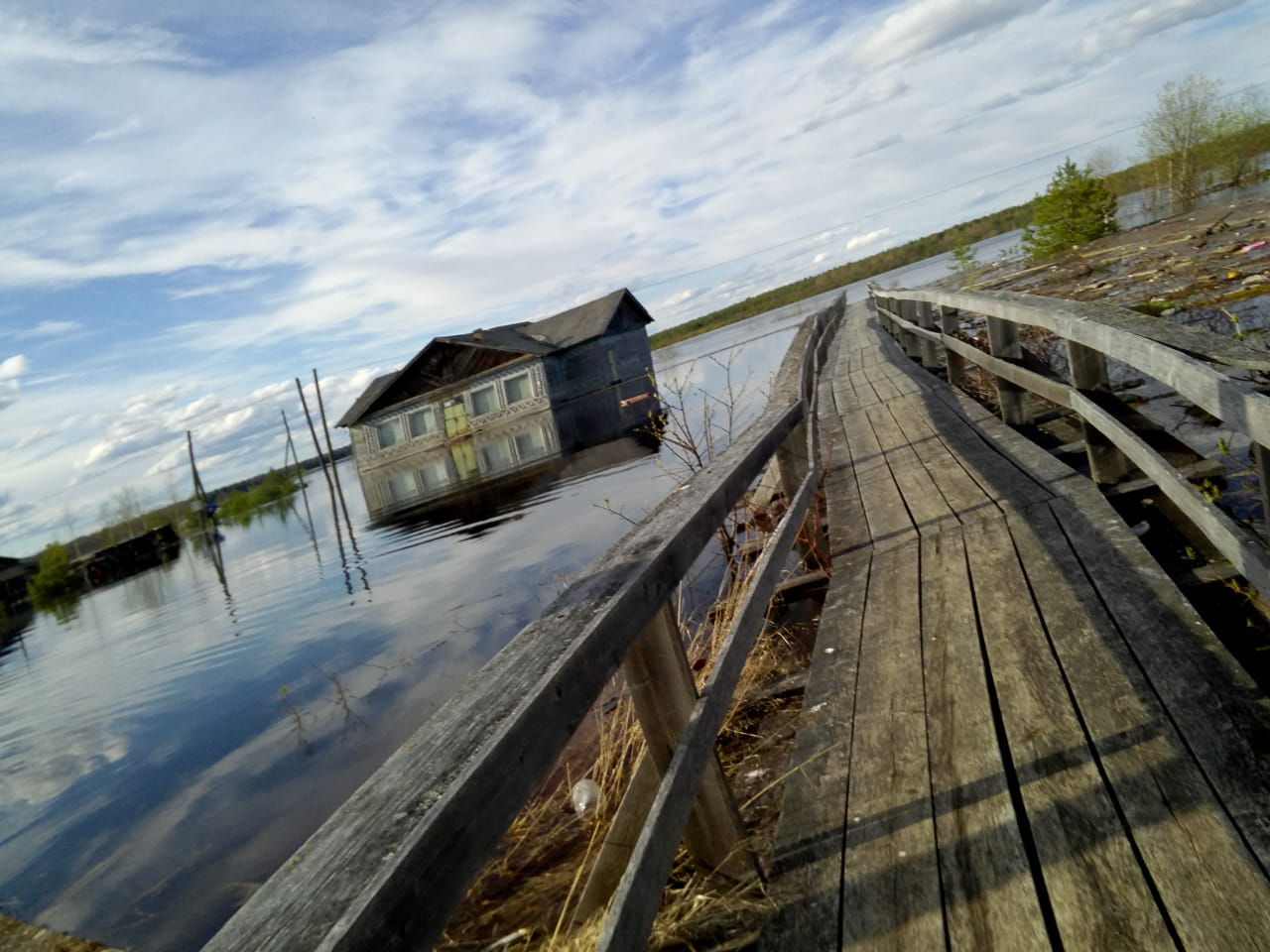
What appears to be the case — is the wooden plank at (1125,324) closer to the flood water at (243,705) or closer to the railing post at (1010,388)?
the railing post at (1010,388)

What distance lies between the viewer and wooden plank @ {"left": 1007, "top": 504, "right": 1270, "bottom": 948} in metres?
1.45

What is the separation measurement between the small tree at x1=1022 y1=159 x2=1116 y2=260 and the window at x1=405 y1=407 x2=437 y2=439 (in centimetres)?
2613

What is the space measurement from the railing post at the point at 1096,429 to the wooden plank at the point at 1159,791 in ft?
4.51

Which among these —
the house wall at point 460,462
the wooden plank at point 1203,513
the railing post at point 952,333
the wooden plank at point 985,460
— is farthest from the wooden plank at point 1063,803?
the house wall at point 460,462

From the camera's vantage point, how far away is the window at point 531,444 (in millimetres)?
24891

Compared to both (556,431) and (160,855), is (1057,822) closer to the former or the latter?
(160,855)

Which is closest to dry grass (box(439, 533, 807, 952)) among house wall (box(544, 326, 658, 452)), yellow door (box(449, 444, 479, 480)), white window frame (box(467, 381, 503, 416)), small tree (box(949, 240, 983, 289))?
small tree (box(949, 240, 983, 289))

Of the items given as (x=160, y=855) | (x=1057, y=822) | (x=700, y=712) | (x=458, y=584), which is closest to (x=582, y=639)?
(x=700, y=712)

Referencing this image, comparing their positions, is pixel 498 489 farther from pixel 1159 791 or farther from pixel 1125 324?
pixel 1159 791

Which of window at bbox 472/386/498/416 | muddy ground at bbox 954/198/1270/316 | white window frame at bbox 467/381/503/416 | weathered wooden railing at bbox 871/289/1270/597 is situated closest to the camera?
weathered wooden railing at bbox 871/289/1270/597

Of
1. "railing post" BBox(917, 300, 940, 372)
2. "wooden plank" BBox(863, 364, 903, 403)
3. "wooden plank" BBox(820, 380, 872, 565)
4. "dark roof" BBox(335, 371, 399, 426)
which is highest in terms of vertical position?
"dark roof" BBox(335, 371, 399, 426)

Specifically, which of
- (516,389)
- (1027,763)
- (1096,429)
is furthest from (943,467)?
(516,389)

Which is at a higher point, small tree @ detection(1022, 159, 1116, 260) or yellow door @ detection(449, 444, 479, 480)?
small tree @ detection(1022, 159, 1116, 260)

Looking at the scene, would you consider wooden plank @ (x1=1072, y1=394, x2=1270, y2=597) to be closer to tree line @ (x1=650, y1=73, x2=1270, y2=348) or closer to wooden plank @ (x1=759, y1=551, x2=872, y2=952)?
A: wooden plank @ (x1=759, y1=551, x2=872, y2=952)
